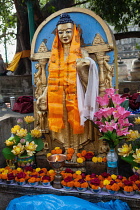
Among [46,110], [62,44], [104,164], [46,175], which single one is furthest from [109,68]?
[46,175]

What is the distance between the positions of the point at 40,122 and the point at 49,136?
29cm

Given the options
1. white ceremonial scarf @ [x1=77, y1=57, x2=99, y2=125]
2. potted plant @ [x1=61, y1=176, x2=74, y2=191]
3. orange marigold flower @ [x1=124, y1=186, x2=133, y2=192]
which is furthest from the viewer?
white ceremonial scarf @ [x1=77, y1=57, x2=99, y2=125]

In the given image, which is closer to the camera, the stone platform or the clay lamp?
the stone platform

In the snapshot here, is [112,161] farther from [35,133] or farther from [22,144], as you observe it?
[22,144]

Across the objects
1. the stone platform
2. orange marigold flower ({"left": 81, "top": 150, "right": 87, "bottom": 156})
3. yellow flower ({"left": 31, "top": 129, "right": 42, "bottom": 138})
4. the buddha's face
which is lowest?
the stone platform

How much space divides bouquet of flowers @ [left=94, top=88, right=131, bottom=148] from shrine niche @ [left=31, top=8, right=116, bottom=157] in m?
0.23

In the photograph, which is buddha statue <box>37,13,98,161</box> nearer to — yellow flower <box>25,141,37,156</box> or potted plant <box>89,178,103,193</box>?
yellow flower <box>25,141,37,156</box>

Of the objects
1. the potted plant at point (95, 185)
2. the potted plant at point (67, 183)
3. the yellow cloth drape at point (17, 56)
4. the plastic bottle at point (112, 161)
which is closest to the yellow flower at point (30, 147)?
the potted plant at point (67, 183)

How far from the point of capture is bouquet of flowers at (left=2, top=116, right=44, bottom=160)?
11.4 ft

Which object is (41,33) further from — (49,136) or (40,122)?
(49,136)

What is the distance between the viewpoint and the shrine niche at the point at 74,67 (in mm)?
3467

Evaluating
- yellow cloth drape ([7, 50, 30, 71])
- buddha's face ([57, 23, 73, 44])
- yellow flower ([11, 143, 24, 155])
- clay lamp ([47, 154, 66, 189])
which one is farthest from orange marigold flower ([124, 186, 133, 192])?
yellow cloth drape ([7, 50, 30, 71])

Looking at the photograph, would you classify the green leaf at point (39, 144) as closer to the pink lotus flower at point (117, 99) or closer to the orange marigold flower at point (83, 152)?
the orange marigold flower at point (83, 152)

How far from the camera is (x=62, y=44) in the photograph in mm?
3666
